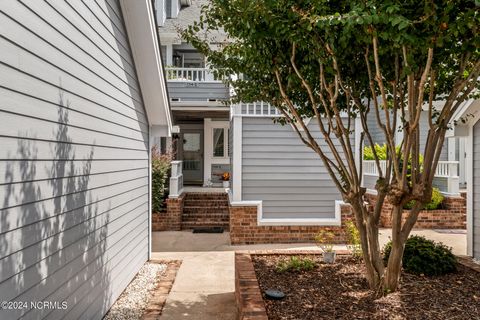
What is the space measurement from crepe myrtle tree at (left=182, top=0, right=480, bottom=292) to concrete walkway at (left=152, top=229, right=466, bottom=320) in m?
2.00

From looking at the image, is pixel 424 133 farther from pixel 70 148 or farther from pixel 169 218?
pixel 70 148

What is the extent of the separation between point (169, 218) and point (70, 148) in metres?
6.69

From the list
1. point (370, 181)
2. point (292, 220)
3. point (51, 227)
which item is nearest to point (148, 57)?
point (51, 227)

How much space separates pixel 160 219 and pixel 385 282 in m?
6.96

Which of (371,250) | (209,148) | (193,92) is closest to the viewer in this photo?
(371,250)

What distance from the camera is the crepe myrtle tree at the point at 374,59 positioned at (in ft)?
8.28

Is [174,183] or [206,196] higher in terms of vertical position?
[174,183]

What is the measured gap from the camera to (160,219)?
969 centimetres

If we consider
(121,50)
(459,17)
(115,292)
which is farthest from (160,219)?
(459,17)

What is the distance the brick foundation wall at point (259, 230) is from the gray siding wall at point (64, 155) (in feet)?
10.3

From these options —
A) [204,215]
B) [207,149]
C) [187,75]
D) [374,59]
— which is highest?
[187,75]

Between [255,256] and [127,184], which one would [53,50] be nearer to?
[127,184]

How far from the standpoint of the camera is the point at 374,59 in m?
3.21

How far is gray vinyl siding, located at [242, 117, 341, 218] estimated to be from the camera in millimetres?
8078
